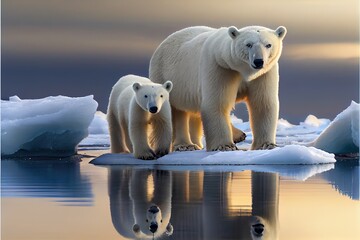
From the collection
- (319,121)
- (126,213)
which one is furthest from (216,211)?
(319,121)

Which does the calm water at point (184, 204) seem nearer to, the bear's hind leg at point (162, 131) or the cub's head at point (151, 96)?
the cub's head at point (151, 96)

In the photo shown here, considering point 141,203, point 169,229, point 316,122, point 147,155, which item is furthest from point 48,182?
point 316,122

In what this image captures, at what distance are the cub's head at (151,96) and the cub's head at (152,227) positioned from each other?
4602mm

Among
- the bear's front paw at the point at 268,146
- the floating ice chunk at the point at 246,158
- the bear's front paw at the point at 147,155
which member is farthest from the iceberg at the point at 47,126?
the bear's front paw at the point at 268,146

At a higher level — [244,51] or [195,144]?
[244,51]

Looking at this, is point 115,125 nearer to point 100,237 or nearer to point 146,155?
point 146,155

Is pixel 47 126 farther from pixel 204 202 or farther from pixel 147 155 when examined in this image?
pixel 204 202

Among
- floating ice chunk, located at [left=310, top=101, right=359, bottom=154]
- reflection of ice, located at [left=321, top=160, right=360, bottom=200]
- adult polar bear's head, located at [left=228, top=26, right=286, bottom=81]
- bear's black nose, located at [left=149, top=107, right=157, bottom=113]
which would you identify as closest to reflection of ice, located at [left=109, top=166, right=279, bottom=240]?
reflection of ice, located at [left=321, top=160, right=360, bottom=200]

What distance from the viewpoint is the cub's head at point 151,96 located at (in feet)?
31.3

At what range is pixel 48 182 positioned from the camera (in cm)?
750

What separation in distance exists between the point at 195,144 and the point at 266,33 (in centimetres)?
280

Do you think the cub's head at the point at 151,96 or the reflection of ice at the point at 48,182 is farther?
the cub's head at the point at 151,96

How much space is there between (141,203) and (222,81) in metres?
5.04

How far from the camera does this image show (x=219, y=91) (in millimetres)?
10430
